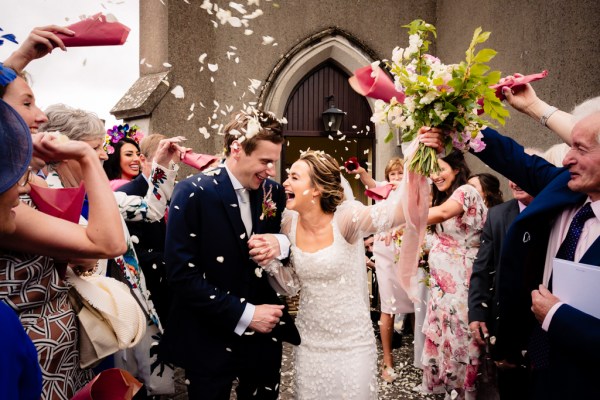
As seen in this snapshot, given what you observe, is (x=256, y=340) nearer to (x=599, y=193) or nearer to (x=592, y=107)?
(x=599, y=193)

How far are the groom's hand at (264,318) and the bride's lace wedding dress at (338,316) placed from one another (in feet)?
1.50

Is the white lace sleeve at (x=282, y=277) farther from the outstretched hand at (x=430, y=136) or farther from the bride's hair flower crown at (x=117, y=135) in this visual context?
the bride's hair flower crown at (x=117, y=135)

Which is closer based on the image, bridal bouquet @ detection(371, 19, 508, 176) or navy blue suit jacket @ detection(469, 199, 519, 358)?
bridal bouquet @ detection(371, 19, 508, 176)

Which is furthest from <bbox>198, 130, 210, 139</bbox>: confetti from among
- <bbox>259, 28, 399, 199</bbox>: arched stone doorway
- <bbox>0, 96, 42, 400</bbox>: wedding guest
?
<bbox>0, 96, 42, 400</bbox>: wedding guest

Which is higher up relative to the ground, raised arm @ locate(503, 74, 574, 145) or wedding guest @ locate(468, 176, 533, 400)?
raised arm @ locate(503, 74, 574, 145)

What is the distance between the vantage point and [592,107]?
7.09 ft

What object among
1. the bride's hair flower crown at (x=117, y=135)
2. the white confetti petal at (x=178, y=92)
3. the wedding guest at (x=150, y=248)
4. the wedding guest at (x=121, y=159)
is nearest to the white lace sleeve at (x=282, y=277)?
the wedding guest at (x=150, y=248)

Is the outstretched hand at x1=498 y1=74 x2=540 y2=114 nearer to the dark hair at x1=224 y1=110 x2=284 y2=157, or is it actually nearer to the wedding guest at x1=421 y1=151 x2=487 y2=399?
the dark hair at x1=224 y1=110 x2=284 y2=157

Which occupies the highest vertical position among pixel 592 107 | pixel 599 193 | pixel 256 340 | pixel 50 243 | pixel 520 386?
pixel 592 107

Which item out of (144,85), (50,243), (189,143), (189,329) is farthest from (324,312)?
(144,85)

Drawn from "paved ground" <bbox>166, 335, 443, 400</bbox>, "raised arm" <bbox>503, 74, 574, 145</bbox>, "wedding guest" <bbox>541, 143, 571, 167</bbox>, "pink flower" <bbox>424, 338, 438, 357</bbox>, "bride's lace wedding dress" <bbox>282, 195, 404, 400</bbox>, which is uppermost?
"raised arm" <bbox>503, 74, 574, 145</bbox>

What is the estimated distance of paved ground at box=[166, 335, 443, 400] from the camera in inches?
184

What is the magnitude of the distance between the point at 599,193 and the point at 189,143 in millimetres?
6979

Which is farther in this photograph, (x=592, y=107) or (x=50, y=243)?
(x=592, y=107)
